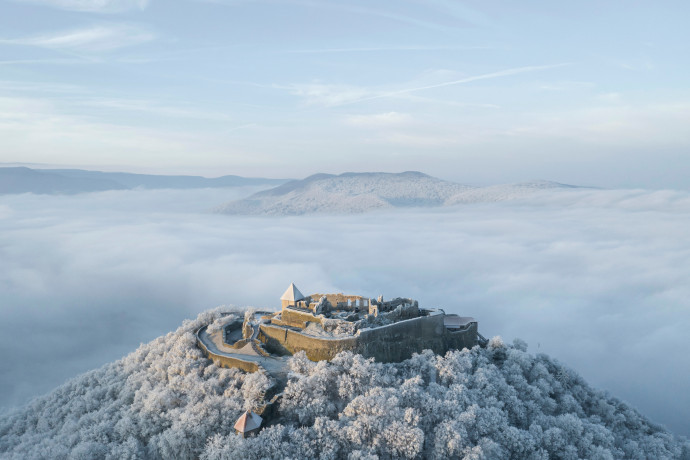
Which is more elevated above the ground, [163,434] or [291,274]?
[163,434]

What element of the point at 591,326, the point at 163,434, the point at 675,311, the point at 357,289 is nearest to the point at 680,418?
the point at 591,326

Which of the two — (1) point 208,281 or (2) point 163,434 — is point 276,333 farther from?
(1) point 208,281

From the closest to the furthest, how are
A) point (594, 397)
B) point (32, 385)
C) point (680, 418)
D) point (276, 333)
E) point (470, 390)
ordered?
point (470, 390), point (276, 333), point (594, 397), point (680, 418), point (32, 385)

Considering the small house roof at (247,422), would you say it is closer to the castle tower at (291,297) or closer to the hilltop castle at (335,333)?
the hilltop castle at (335,333)

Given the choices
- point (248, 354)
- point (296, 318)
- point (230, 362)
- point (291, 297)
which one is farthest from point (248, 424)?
point (291, 297)

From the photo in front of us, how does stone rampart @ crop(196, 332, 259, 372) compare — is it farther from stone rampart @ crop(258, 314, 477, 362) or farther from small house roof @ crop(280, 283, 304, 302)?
small house roof @ crop(280, 283, 304, 302)

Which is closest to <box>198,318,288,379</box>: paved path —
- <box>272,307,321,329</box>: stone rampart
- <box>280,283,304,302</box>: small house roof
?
<box>272,307,321,329</box>: stone rampart
